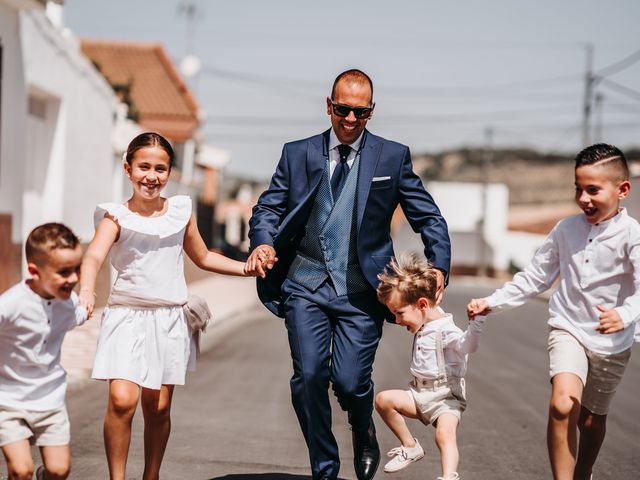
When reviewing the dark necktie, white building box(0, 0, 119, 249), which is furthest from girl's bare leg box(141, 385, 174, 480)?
white building box(0, 0, 119, 249)

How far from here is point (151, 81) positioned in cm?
3991

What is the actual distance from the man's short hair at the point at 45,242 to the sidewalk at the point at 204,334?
5.74 metres

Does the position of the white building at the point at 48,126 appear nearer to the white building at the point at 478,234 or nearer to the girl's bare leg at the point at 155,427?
the girl's bare leg at the point at 155,427

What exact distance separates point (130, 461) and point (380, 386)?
15.1 feet

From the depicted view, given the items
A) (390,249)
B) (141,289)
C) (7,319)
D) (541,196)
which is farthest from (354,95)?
(541,196)

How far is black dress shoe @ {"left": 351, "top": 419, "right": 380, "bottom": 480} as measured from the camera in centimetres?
570

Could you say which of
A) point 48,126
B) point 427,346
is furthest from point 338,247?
point 48,126

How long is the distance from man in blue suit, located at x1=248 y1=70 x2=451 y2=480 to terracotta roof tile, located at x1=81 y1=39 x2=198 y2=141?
31.5m

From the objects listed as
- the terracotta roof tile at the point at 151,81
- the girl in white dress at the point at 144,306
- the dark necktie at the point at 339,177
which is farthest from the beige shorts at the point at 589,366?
the terracotta roof tile at the point at 151,81

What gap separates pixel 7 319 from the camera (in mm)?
4195

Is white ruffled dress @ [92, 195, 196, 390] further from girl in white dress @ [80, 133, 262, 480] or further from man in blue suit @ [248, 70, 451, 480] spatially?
man in blue suit @ [248, 70, 451, 480]

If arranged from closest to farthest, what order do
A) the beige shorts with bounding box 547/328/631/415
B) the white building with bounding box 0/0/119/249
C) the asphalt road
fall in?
1. the beige shorts with bounding box 547/328/631/415
2. the asphalt road
3. the white building with bounding box 0/0/119/249

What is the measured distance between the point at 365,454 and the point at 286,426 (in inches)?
98.7

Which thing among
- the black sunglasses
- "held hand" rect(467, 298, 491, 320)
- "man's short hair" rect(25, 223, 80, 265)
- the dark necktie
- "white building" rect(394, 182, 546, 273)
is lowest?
"white building" rect(394, 182, 546, 273)
